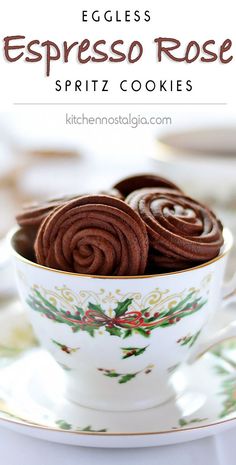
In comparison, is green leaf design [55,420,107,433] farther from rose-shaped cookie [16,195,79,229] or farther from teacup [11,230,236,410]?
rose-shaped cookie [16,195,79,229]

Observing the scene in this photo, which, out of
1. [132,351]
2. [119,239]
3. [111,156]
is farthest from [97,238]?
[111,156]

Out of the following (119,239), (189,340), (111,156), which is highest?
(111,156)

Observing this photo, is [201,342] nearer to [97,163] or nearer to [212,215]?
[212,215]

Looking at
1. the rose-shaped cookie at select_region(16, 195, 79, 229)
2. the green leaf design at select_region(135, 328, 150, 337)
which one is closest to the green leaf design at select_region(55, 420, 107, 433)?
the green leaf design at select_region(135, 328, 150, 337)

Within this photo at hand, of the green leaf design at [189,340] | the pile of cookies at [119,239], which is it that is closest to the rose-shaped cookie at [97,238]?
the pile of cookies at [119,239]

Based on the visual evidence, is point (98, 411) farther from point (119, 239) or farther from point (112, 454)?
point (119, 239)

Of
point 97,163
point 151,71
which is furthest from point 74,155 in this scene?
point 151,71
